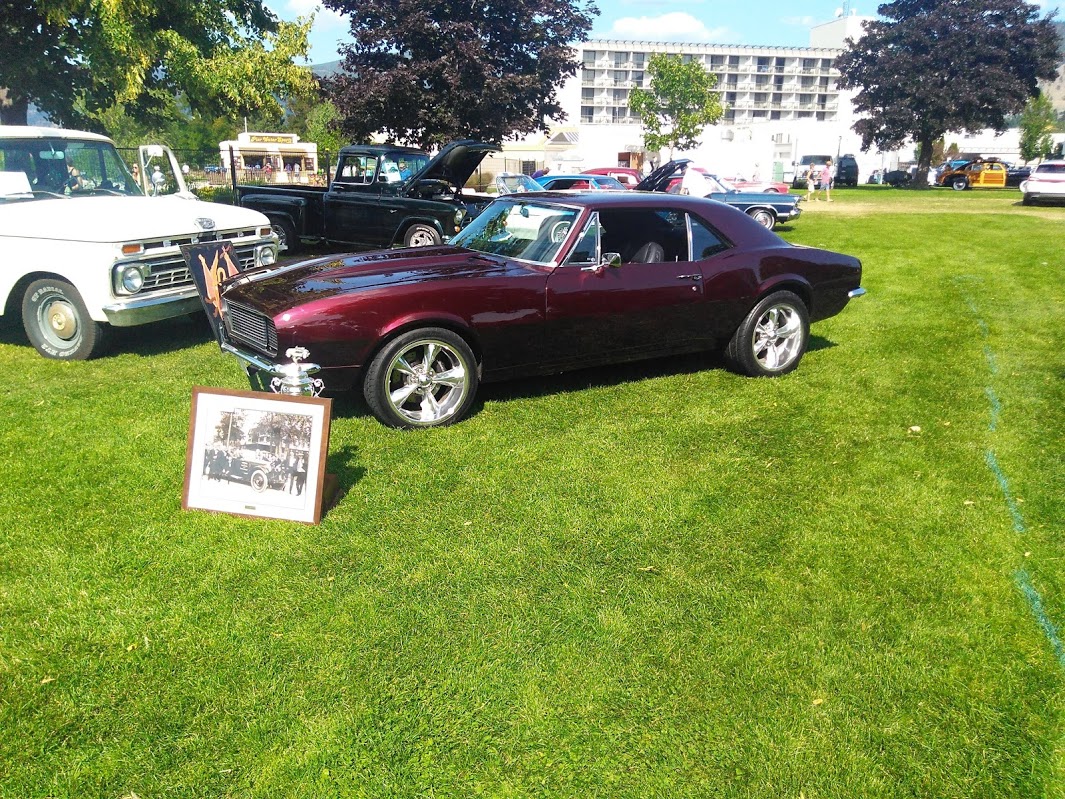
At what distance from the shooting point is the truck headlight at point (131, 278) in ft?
21.4

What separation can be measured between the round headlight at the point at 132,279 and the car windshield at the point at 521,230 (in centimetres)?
261

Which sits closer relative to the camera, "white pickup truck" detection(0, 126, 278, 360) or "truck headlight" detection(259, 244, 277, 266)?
"white pickup truck" detection(0, 126, 278, 360)

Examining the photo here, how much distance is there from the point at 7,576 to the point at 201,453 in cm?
96

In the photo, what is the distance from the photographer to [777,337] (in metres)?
6.72

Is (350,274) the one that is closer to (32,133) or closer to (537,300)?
(537,300)

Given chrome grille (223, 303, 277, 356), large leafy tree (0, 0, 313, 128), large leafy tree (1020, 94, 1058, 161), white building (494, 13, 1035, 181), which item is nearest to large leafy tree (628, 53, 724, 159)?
large leafy tree (1020, 94, 1058, 161)

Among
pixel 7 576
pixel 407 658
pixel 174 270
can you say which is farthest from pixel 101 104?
pixel 407 658

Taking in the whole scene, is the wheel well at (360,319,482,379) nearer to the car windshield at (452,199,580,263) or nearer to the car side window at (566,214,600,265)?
the car windshield at (452,199,580,263)

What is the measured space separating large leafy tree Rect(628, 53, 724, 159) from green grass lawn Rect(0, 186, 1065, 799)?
4557 cm

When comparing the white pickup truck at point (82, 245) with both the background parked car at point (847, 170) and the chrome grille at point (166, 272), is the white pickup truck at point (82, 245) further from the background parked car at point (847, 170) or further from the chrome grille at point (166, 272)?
the background parked car at point (847, 170)

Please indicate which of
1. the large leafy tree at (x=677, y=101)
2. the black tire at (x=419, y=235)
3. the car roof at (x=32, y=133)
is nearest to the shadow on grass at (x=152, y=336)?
the car roof at (x=32, y=133)

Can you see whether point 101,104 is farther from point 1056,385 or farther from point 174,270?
point 1056,385

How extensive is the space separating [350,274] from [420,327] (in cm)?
69

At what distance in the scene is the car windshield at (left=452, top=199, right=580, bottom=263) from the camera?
5.76 metres
